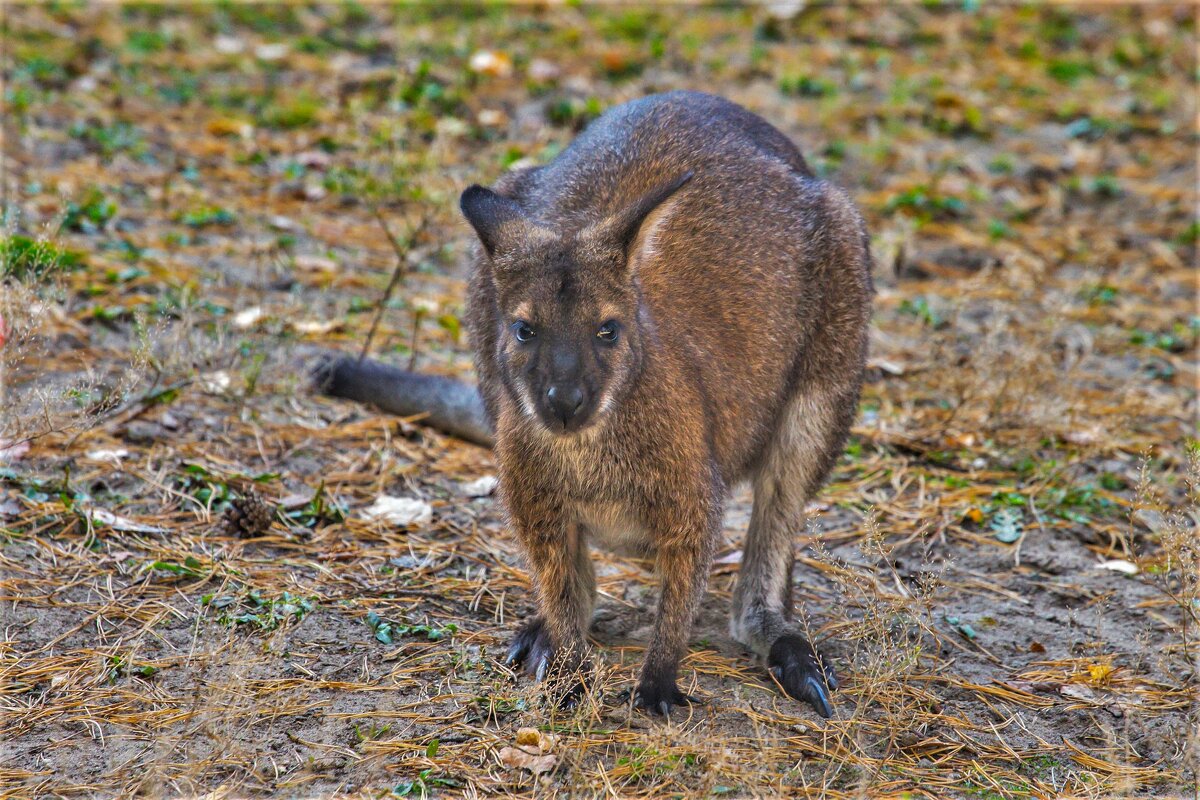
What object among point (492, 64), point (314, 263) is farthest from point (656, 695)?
point (492, 64)

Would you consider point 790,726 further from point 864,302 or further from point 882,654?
point 864,302

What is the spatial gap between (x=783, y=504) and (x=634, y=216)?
46.8 inches

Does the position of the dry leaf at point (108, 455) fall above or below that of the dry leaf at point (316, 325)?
below

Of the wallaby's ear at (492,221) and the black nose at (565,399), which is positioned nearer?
the black nose at (565,399)

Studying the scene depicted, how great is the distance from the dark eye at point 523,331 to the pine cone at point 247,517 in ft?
4.02

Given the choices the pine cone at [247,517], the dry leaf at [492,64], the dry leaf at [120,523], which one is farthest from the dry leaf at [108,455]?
the dry leaf at [492,64]

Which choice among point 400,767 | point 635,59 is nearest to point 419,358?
point 400,767

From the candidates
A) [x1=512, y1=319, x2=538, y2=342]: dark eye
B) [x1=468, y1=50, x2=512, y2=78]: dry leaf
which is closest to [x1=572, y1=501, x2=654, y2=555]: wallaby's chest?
[x1=512, y1=319, x2=538, y2=342]: dark eye

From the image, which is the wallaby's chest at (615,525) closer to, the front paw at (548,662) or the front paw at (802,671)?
the front paw at (548,662)

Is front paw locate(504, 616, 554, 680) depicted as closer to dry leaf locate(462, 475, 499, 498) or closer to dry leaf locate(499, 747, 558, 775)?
dry leaf locate(499, 747, 558, 775)

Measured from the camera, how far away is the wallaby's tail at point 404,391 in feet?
15.1

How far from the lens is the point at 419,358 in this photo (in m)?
5.26

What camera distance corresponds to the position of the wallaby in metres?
3.19

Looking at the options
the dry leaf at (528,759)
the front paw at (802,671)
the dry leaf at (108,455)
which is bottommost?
the front paw at (802,671)
